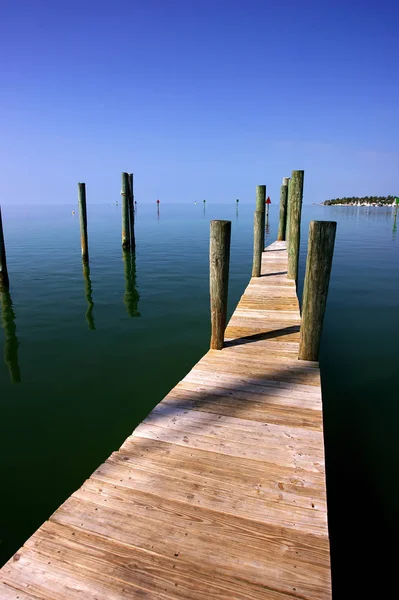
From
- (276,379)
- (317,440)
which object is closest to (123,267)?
(276,379)

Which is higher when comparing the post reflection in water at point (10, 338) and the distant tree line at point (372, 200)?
the distant tree line at point (372, 200)

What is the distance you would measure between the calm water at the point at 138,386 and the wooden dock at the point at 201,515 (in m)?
0.98

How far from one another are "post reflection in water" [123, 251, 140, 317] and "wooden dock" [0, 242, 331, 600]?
6320 mm

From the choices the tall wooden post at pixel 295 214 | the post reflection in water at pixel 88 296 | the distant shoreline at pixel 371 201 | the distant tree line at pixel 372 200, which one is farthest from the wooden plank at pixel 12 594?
the distant tree line at pixel 372 200

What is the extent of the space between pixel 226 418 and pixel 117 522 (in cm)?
141

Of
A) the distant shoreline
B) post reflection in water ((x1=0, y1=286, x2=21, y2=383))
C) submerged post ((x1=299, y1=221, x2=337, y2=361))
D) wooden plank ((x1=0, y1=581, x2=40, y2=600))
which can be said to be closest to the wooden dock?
wooden plank ((x1=0, y1=581, x2=40, y2=600))

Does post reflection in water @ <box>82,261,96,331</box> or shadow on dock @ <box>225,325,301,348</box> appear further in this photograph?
post reflection in water @ <box>82,261,96,331</box>

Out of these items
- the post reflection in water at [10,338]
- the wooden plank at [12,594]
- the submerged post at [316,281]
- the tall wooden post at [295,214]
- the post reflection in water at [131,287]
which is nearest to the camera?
the wooden plank at [12,594]

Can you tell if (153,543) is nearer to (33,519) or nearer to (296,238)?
(33,519)

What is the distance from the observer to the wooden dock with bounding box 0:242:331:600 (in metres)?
1.84

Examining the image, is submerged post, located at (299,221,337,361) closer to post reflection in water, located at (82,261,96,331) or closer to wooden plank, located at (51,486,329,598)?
wooden plank, located at (51,486,329,598)

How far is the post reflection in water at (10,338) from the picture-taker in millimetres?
6136

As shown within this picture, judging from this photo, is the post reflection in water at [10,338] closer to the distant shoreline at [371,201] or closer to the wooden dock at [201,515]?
the wooden dock at [201,515]

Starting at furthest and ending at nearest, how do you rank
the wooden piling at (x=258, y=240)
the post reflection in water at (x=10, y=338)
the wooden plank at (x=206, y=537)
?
1. the wooden piling at (x=258, y=240)
2. the post reflection in water at (x=10, y=338)
3. the wooden plank at (x=206, y=537)
